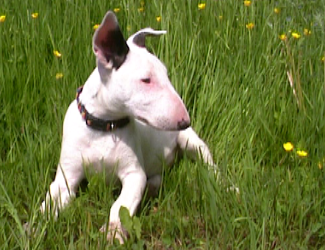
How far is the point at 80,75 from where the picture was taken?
3352 millimetres

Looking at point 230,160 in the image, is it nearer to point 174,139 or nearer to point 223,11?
point 174,139

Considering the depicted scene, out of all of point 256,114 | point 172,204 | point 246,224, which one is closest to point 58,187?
point 172,204

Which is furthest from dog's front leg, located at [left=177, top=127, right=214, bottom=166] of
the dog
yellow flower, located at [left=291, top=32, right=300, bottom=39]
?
yellow flower, located at [left=291, top=32, right=300, bottom=39]

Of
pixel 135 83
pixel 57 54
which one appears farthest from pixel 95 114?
pixel 57 54

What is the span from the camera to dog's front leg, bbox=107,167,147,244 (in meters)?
2.54

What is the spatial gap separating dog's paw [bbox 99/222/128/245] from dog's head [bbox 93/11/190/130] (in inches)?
16.8

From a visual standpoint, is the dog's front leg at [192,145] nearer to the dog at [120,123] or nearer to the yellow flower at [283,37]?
the dog at [120,123]

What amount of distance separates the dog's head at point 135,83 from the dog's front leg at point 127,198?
319mm

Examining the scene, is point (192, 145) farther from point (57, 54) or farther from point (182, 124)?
point (57, 54)

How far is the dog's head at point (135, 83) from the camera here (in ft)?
8.00

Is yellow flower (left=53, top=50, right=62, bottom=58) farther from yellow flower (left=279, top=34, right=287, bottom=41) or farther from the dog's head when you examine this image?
yellow flower (left=279, top=34, right=287, bottom=41)

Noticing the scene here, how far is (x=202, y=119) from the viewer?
11.0 ft

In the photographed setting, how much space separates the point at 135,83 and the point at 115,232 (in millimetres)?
572

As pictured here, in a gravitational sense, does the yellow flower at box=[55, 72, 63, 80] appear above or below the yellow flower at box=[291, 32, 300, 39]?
below
